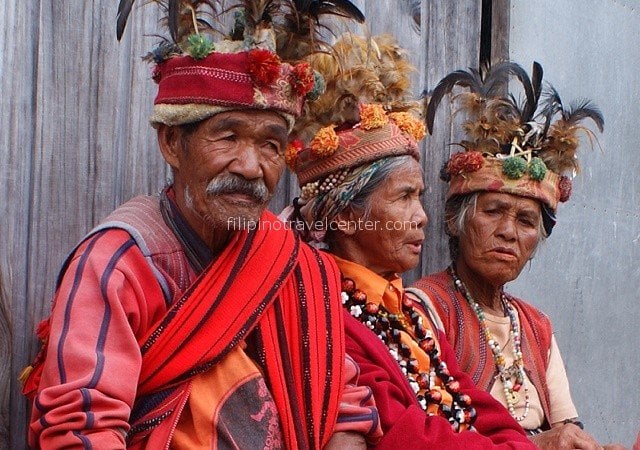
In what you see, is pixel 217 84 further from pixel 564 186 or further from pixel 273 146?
pixel 564 186

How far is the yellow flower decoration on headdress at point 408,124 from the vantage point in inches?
167

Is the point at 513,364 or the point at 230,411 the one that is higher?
the point at 230,411

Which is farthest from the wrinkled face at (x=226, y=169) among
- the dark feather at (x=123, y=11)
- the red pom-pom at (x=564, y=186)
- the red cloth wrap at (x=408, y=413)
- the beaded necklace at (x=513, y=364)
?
the red pom-pom at (x=564, y=186)

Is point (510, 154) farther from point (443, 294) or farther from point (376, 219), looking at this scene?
point (376, 219)

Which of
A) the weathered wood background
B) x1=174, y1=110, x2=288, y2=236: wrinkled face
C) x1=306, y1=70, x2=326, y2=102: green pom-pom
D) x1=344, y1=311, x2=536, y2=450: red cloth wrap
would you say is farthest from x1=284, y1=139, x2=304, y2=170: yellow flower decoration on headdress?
x1=174, y1=110, x2=288, y2=236: wrinkled face

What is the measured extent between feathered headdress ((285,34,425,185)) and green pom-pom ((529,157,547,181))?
0.78 meters

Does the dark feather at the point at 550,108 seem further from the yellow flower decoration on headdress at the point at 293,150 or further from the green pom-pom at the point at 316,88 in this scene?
the green pom-pom at the point at 316,88

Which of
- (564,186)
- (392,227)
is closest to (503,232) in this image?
(564,186)

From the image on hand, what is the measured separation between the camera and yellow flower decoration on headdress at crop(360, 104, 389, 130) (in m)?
4.13

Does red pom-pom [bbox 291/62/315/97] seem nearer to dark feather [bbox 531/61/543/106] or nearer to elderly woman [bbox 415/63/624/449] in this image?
elderly woman [bbox 415/63/624/449]

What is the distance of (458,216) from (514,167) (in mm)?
354

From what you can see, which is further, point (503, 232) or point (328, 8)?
point (503, 232)

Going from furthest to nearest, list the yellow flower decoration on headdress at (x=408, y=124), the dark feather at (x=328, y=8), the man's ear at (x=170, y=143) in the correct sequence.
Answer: the yellow flower decoration on headdress at (x=408, y=124) → the dark feather at (x=328, y=8) → the man's ear at (x=170, y=143)

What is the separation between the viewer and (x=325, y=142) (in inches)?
160
